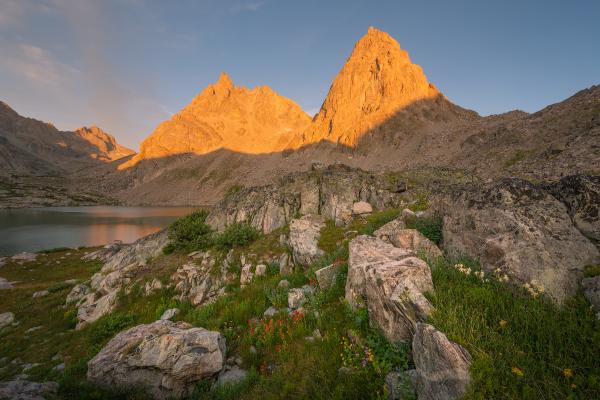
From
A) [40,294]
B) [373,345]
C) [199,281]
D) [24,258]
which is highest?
[373,345]

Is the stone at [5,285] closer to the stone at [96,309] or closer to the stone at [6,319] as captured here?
the stone at [6,319]

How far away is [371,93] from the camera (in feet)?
462

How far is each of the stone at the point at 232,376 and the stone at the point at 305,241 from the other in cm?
550

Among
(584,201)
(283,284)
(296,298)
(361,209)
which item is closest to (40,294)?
(283,284)

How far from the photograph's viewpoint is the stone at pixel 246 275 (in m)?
12.3

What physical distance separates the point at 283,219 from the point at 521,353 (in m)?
15.5

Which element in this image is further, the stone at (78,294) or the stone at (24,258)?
the stone at (24,258)

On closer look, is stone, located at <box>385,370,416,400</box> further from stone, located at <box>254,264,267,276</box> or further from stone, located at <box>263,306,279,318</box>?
stone, located at <box>254,264,267,276</box>

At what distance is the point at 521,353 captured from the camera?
11.4 feet

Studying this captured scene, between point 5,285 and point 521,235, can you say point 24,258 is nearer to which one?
point 5,285

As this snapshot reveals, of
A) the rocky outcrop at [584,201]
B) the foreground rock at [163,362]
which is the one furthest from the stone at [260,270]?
the rocky outcrop at [584,201]

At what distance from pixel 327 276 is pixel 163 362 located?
4.91 meters

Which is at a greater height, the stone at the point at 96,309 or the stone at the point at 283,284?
the stone at the point at 283,284

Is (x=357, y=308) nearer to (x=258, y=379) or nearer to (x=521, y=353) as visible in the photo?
(x=258, y=379)
